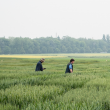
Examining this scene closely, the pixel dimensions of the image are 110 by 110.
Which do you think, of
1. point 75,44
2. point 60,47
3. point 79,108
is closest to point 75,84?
point 79,108

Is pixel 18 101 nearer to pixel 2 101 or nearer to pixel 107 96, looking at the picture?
pixel 2 101

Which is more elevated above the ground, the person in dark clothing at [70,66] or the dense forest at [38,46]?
the dense forest at [38,46]

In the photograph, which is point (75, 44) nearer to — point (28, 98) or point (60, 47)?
point (60, 47)

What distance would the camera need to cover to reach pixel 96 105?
220 inches

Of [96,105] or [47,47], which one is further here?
[47,47]

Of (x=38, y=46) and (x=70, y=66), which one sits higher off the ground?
(x=38, y=46)

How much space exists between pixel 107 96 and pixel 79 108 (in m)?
1.87

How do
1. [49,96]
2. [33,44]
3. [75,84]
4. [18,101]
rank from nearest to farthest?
[18,101], [49,96], [75,84], [33,44]

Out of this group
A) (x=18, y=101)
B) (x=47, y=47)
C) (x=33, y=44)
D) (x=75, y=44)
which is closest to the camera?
(x=18, y=101)

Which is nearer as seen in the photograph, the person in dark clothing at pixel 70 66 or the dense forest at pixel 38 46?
the person in dark clothing at pixel 70 66

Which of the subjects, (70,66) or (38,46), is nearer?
(70,66)

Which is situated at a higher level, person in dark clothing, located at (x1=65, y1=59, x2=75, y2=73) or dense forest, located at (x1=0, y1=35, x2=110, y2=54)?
dense forest, located at (x1=0, y1=35, x2=110, y2=54)

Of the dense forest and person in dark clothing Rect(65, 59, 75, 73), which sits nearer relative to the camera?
person in dark clothing Rect(65, 59, 75, 73)

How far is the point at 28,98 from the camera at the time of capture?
260 inches
